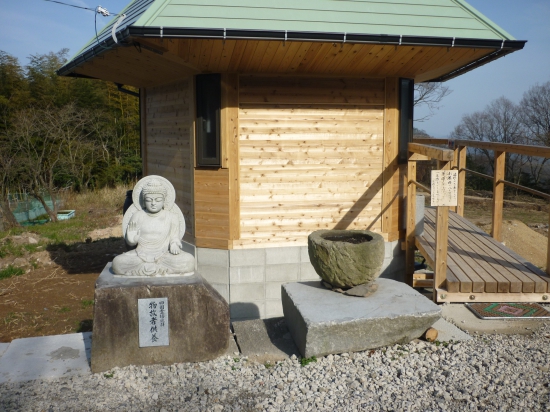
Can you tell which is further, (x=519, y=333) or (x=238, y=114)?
(x=238, y=114)

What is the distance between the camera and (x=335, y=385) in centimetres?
460

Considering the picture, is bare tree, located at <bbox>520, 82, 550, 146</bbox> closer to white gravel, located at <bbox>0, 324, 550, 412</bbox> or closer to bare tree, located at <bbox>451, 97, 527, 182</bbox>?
bare tree, located at <bbox>451, 97, 527, 182</bbox>

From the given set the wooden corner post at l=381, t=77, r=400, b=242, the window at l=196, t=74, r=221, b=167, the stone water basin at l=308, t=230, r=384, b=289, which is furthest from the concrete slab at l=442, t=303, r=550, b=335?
the window at l=196, t=74, r=221, b=167

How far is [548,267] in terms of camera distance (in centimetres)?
620

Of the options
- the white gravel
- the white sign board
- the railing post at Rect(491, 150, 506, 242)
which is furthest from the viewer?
the railing post at Rect(491, 150, 506, 242)

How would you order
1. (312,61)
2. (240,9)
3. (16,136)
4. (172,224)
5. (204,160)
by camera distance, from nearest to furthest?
(172,224), (240,9), (312,61), (204,160), (16,136)

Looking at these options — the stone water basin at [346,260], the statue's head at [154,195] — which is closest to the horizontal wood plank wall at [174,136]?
the statue's head at [154,195]

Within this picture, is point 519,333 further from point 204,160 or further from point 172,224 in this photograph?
point 204,160

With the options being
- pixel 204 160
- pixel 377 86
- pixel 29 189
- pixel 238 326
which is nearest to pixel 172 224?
pixel 238 326

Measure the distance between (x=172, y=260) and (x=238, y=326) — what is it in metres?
1.21

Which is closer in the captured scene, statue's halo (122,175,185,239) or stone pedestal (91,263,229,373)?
stone pedestal (91,263,229,373)

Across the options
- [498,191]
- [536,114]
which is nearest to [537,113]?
[536,114]

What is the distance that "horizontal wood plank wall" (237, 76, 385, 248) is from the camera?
25.1ft

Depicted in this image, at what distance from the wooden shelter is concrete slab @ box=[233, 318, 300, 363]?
186cm
